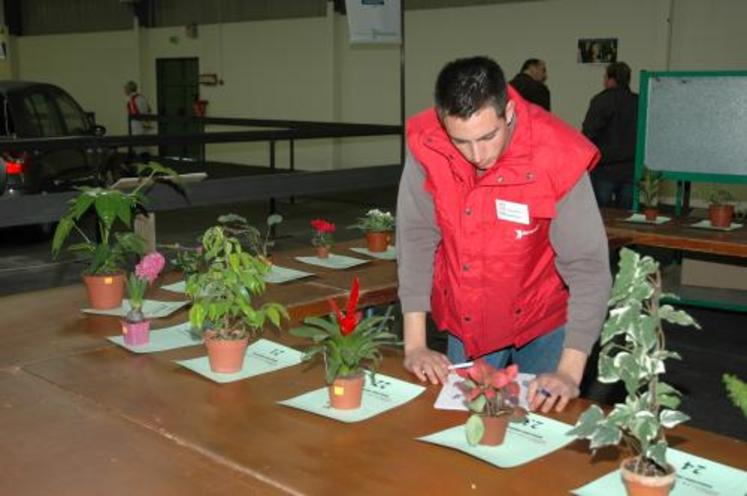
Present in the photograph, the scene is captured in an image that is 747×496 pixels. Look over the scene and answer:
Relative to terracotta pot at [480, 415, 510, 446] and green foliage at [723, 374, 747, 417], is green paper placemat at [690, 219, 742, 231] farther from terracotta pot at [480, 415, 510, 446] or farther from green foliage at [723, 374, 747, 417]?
green foliage at [723, 374, 747, 417]

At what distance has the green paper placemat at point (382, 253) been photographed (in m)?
3.17

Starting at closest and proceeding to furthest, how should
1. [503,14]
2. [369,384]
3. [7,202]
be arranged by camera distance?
[369,384] < [7,202] < [503,14]

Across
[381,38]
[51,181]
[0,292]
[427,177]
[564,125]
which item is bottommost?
[0,292]

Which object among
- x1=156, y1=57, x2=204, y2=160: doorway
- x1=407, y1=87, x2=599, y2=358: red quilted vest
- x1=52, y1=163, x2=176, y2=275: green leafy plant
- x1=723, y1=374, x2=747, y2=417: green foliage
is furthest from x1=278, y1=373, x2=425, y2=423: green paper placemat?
x1=156, y1=57, x2=204, y2=160: doorway

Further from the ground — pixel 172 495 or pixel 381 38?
pixel 381 38

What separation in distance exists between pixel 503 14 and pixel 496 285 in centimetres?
893

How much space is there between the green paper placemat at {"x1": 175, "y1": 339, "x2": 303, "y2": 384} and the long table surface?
23 mm

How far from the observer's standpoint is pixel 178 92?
14180 mm

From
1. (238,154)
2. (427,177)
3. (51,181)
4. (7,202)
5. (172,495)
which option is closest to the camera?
(172,495)

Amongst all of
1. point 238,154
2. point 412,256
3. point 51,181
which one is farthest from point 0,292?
point 238,154

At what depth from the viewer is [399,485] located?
130 cm

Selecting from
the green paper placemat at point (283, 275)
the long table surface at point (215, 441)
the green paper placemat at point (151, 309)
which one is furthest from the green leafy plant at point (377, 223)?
the long table surface at point (215, 441)

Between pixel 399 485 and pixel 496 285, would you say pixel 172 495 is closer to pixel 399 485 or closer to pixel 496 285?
pixel 399 485

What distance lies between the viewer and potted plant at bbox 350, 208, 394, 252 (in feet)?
10.7
